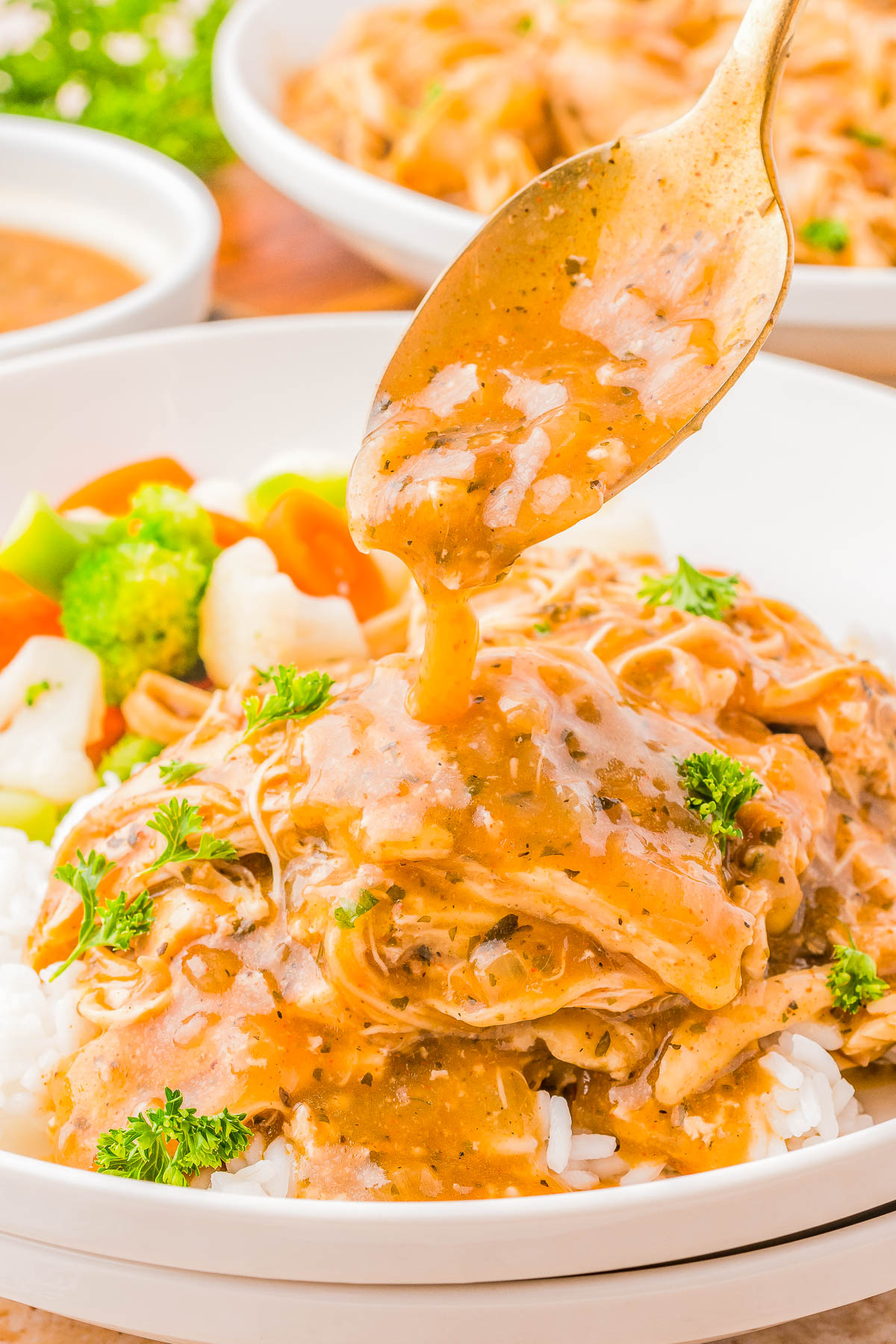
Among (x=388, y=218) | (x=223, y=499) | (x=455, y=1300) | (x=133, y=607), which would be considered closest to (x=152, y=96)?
(x=388, y=218)

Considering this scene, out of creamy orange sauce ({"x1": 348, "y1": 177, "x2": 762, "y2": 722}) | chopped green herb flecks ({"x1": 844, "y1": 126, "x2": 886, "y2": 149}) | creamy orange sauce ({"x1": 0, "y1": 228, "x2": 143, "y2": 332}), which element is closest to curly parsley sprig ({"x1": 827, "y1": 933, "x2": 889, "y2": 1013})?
creamy orange sauce ({"x1": 348, "y1": 177, "x2": 762, "y2": 722})

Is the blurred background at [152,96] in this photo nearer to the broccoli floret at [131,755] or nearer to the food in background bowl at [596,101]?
the food in background bowl at [596,101]

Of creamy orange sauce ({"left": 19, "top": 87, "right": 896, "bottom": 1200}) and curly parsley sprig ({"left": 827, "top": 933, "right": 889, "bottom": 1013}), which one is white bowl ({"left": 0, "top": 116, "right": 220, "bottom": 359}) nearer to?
creamy orange sauce ({"left": 19, "top": 87, "right": 896, "bottom": 1200})

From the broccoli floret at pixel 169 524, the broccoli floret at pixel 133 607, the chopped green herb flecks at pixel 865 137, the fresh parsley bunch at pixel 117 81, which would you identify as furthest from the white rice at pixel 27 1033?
the fresh parsley bunch at pixel 117 81

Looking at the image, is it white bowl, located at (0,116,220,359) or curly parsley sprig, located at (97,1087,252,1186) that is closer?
curly parsley sprig, located at (97,1087,252,1186)

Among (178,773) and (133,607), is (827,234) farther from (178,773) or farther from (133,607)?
(178,773)

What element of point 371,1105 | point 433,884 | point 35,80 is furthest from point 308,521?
point 35,80
